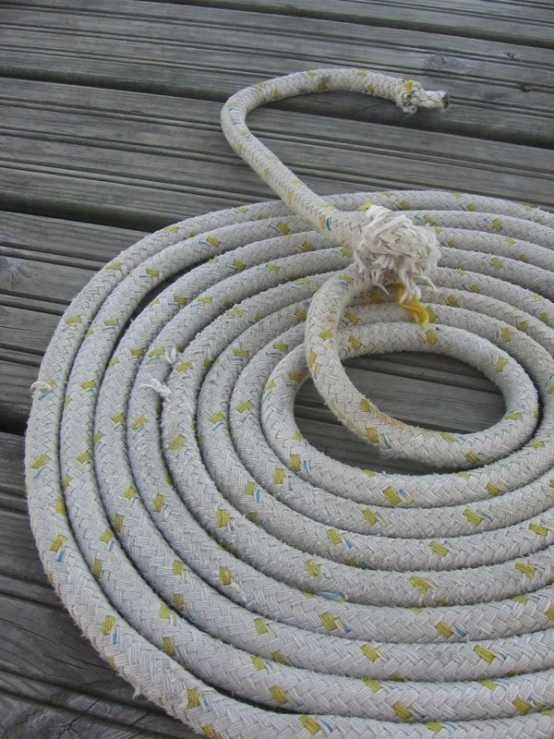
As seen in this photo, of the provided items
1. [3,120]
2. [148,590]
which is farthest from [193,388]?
[3,120]

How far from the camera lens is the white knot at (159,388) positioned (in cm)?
122

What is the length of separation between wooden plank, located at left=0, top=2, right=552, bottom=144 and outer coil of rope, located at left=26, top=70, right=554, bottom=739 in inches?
18.2

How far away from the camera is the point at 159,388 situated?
4.01ft

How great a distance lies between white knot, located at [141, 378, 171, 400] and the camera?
122cm

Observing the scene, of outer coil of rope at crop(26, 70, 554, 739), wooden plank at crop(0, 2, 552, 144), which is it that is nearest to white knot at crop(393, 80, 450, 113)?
wooden plank at crop(0, 2, 552, 144)

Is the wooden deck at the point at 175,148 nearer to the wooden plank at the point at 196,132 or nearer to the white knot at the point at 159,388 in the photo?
the wooden plank at the point at 196,132

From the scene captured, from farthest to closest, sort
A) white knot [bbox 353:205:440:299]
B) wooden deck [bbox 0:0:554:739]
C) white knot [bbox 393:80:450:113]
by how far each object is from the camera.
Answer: white knot [bbox 393:80:450:113] < white knot [bbox 353:205:440:299] < wooden deck [bbox 0:0:554:739]

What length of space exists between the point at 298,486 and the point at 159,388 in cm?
28

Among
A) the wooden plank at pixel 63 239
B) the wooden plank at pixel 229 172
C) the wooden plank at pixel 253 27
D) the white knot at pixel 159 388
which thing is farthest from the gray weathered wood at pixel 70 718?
the wooden plank at pixel 253 27

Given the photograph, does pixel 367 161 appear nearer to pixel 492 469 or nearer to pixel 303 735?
pixel 492 469

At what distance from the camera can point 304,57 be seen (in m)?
2.07

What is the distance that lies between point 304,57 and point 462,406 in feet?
4.01

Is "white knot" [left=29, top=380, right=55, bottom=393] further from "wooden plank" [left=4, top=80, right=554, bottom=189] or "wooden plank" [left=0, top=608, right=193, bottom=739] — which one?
"wooden plank" [left=4, top=80, right=554, bottom=189]

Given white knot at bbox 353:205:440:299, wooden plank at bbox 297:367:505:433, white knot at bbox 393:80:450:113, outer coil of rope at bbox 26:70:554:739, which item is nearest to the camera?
outer coil of rope at bbox 26:70:554:739
